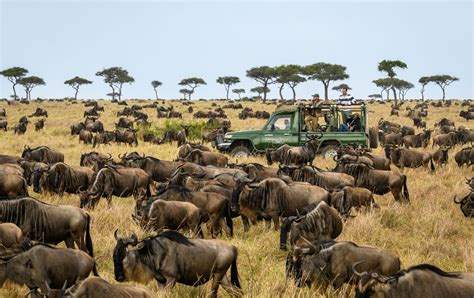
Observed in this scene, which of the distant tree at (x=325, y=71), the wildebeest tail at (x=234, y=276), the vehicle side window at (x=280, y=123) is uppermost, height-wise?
the distant tree at (x=325, y=71)

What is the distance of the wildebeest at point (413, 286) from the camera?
4895mm

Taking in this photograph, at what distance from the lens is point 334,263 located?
5.79 metres

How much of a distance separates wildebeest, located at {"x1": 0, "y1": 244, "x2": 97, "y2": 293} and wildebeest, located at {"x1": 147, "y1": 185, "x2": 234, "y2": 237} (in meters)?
2.93

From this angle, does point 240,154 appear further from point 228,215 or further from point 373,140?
point 228,215

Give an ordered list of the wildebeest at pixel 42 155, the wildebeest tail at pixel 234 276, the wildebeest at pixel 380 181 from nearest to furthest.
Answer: the wildebeest tail at pixel 234 276 < the wildebeest at pixel 380 181 < the wildebeest at pixel 42 155

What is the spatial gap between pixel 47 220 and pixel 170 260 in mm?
2490

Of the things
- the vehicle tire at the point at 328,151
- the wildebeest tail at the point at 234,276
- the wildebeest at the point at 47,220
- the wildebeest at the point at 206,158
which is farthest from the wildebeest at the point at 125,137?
the wildebeest tail at the point at 234,276

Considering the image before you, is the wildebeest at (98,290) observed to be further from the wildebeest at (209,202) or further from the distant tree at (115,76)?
the distant tree at (115,76)

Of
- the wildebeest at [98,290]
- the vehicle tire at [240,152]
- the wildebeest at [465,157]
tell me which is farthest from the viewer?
the vehicle tire at [240,152]

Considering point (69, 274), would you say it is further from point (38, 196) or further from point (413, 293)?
point (38, 196)

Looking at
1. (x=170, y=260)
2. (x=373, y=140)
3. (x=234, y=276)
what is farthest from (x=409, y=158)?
(x=170, y=260)

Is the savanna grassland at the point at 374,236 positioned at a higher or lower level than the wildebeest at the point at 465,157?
lower

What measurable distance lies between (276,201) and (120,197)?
14.3 feet

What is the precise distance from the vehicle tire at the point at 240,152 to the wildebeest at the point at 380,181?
6.57 metres
